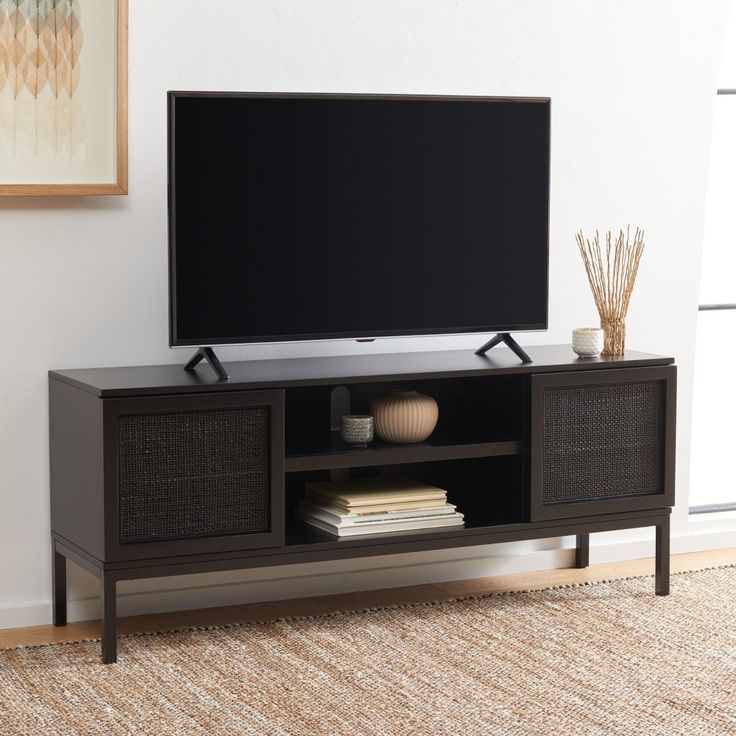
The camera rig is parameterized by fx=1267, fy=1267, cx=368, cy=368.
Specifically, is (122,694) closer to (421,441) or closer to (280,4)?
(421,441)

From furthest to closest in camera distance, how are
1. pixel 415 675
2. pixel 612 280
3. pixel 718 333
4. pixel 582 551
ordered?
pixel 718 333
pixel 582 551
pixel 612 280
pixel 415 675

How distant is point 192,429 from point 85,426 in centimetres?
27

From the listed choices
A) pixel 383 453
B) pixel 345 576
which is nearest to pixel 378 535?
pixel 383 453

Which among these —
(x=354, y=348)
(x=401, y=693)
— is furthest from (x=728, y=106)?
(x=401, y=693)

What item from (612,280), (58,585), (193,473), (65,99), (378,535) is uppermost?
(65,99)

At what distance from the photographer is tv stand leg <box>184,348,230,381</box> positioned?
3242 millimetres

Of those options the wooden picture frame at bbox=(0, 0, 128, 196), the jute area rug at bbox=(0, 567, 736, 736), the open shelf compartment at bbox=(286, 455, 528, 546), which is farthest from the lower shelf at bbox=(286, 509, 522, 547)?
the wooden picture frame at bbox=(0, 0, 128, 196)

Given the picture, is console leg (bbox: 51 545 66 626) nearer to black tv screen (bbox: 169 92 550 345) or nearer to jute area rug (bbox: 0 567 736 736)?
jute area rug (bbox: 0 567 736 736)

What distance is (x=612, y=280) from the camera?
157 inches

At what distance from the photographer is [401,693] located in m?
2.96

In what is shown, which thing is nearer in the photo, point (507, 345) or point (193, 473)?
point (193, 473)

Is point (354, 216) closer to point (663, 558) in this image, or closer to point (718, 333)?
point (663, 558)

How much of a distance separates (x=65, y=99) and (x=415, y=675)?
1734 millimetres

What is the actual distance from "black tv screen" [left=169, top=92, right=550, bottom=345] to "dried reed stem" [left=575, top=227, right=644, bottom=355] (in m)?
0.24
